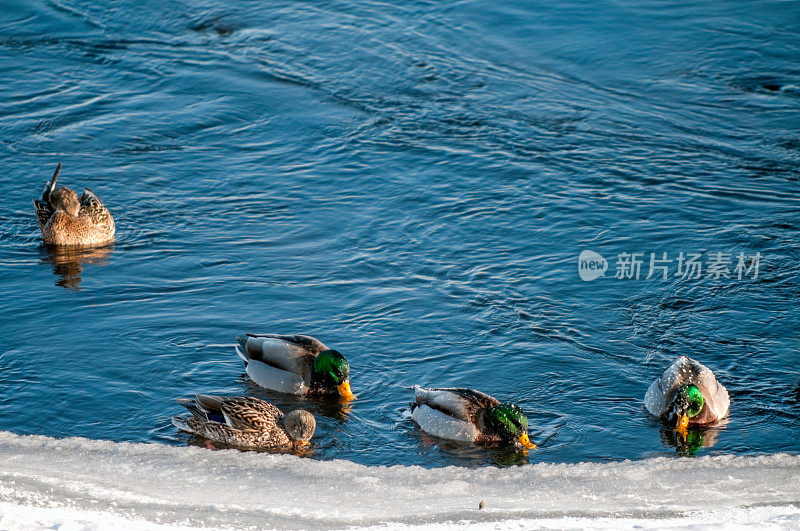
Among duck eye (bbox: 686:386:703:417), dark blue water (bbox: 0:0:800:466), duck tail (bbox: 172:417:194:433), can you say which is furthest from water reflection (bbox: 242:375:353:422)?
duck eye (bbox: 686:386:703:417)

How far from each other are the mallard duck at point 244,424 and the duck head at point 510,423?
4.33 ft

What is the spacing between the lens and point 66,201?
11.8 m

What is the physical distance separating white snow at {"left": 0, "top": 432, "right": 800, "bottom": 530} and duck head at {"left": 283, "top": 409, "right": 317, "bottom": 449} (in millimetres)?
324

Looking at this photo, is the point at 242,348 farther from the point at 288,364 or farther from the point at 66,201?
the point at 66,201

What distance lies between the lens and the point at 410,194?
12867 mm

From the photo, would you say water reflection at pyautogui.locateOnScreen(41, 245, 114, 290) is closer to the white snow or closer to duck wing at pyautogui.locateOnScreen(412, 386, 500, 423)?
the white snow

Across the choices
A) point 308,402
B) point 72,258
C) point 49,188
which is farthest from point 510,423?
point 49,188

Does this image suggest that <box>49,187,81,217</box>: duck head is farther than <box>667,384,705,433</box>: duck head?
Yes

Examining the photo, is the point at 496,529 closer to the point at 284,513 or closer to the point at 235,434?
the point at 284,513

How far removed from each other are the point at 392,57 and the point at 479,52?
129 centimetres

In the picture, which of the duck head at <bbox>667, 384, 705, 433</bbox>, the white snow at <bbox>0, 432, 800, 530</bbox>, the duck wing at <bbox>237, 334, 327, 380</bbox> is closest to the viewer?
the white snow at <bbox>0, 432, 800, 530</bbox>

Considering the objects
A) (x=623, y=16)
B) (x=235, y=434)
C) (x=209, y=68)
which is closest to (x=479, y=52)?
(x=623, y=16)

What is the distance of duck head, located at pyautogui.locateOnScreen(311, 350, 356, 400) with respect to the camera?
8.70 meters

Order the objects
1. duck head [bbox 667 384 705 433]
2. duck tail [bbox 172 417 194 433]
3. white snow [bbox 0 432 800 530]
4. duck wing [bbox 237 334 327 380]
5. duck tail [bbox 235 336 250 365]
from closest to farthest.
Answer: white snow [bbox 0 432 800 530] < duck head [bbox 667 384 705 433] < duck tail [bbox 172 417 194 433] < duck wing [bbox 237 334 327 380] < duck tail [bbox 235 336 250 365]
